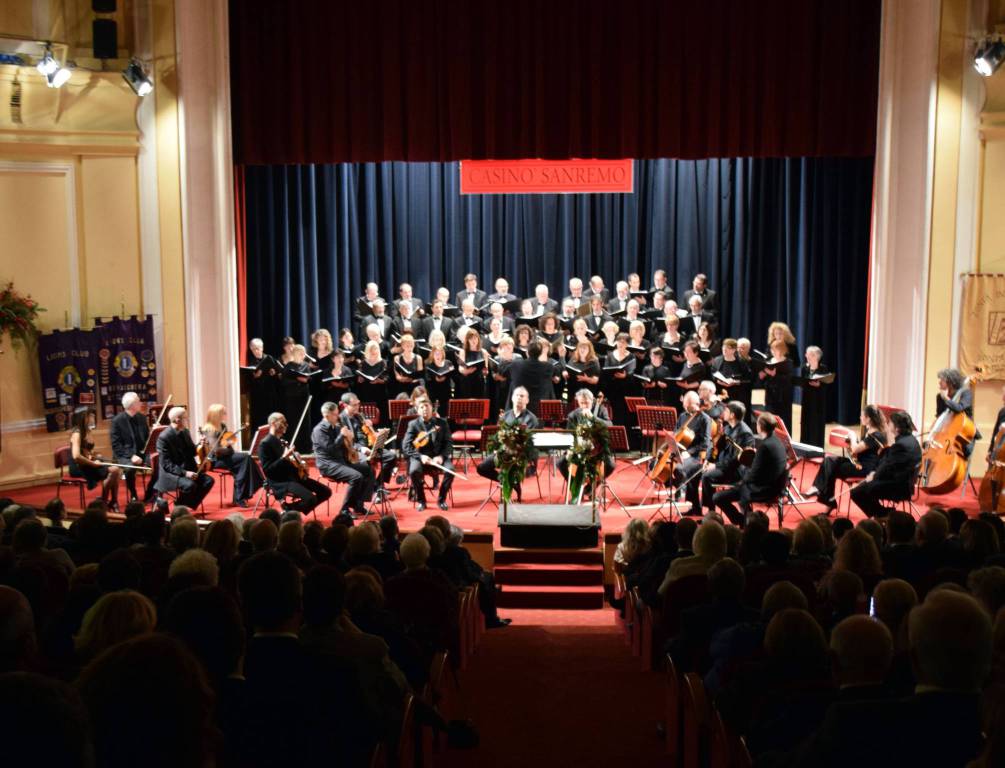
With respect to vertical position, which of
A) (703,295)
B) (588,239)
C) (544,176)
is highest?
(544,176)

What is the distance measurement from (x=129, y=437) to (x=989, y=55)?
10.0m

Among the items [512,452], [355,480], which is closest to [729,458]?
[512,452]

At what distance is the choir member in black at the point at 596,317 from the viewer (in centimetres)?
1539

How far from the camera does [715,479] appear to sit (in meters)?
10.8

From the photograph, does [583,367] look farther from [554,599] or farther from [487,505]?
[554,599]

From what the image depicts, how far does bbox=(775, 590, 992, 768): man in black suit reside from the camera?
2928 millimetres

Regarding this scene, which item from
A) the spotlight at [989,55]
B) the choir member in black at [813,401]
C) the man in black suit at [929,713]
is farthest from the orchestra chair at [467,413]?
the man in black suit at [929,713]

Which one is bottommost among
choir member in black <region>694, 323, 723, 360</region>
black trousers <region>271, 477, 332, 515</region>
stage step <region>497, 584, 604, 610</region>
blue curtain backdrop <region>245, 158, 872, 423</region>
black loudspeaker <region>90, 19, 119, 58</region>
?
stage step <region>497, 584, 604, 610</region>

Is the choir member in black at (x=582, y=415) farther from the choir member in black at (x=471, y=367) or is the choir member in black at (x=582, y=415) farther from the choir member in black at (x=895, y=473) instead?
the choir member in black at (x=895, y=473)

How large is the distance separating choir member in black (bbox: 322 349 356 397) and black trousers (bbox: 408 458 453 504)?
255cm

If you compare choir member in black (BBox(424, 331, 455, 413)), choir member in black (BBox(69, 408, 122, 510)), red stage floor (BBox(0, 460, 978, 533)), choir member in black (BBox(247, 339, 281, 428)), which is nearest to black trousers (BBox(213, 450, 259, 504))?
red stage floor (BBox(0, 460, 978, 533))

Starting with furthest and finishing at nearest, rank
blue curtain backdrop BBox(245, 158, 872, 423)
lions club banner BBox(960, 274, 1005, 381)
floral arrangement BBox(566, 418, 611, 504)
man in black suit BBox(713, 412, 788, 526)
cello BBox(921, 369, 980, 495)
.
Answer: blue curtain backdrop BBox(245, 158, 872, 423) → lions club banner BBox(960, 274, 1005, 381) → cello BBox(921, 369, 980, 495) → floral arrangement BBox(566, 418, 611, 504) → man in black suit BBox(713, 412, 788, 526)

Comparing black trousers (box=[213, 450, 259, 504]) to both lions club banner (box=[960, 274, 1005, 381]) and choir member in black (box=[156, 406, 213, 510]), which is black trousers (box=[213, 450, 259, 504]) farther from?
lions club banner (box=[960, 274, 1005, 381])

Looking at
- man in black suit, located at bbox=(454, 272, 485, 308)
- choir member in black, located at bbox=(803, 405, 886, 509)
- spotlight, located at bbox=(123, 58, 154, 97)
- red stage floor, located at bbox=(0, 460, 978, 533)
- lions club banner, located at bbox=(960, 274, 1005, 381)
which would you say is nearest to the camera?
choir member in black, located at bbox=(803, 405, 886, 509)
